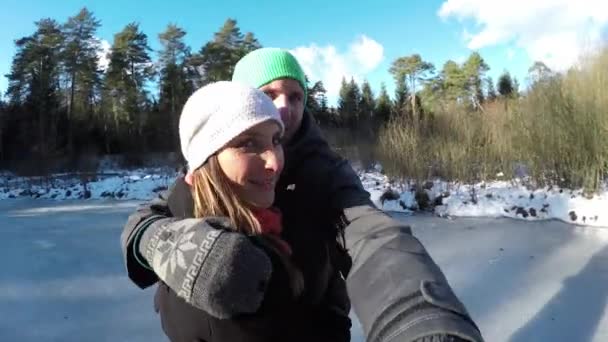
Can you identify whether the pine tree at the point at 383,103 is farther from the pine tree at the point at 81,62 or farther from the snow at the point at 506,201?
the snow at the point at 506,201

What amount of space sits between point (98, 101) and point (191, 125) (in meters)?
30.9

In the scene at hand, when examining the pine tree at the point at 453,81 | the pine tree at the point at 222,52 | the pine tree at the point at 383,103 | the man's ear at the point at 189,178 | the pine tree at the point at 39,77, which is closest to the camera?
the man's ear at the point at 189,178

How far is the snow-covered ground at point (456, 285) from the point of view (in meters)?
2.73

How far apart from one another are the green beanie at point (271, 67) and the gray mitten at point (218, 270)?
0.51m

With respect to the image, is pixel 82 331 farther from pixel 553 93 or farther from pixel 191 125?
pixel 553 93

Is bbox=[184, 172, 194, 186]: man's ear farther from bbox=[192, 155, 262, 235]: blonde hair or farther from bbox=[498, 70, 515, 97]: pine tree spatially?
bbox=[498, 70, 515, 97]: pine tree

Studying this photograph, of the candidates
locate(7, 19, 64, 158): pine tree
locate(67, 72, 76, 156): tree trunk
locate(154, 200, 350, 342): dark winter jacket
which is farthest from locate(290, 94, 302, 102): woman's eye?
locate(7, 19, 64, 158): pine tree

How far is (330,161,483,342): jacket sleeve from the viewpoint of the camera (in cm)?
51

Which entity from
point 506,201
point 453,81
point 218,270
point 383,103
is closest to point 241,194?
point 218,270

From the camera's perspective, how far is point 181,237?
0.65 meters

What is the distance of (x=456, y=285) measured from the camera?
136 inches

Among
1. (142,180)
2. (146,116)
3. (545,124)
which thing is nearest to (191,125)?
(545,124)

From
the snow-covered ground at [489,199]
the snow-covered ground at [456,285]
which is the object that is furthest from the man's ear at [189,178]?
the snow-covered ground at [489,199]

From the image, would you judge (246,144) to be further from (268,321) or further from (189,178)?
(268,321)
